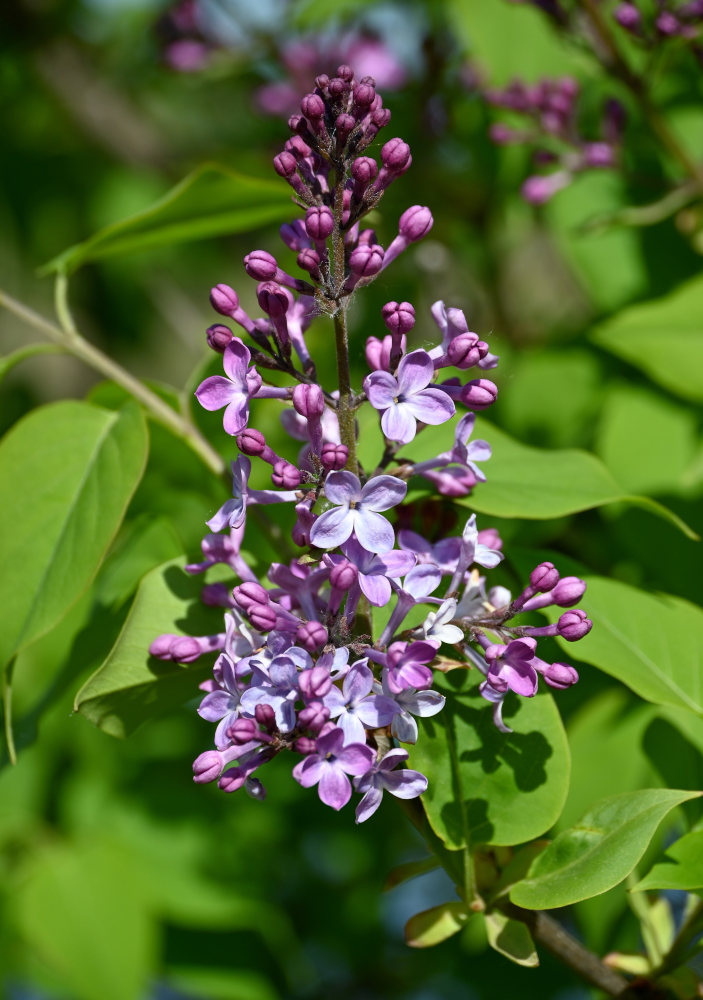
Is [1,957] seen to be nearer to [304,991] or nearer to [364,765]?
[304,991]

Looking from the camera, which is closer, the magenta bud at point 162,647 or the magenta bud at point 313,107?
the magenta bud at point 313,107

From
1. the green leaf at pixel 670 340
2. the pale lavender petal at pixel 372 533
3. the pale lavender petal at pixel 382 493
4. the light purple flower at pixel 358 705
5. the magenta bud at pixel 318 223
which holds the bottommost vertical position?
the green leaf at pixel 670 340

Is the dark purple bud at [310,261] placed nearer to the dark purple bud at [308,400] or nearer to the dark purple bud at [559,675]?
the dark purple bud at [308,400]

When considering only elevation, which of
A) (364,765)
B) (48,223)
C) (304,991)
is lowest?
(304,991)

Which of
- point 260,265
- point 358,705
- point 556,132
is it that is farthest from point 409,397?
point 556,132

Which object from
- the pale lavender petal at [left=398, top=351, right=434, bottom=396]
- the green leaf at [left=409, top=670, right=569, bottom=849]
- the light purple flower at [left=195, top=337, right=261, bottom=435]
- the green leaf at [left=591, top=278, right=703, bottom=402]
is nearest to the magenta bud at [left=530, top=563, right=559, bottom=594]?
the green leaf at [left=409, top=670, right=569, bottom=849]

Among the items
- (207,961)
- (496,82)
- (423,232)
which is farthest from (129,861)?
(496,82)

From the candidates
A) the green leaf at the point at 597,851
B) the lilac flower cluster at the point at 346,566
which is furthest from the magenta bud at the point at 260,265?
the green leaf at the point at 597,851
